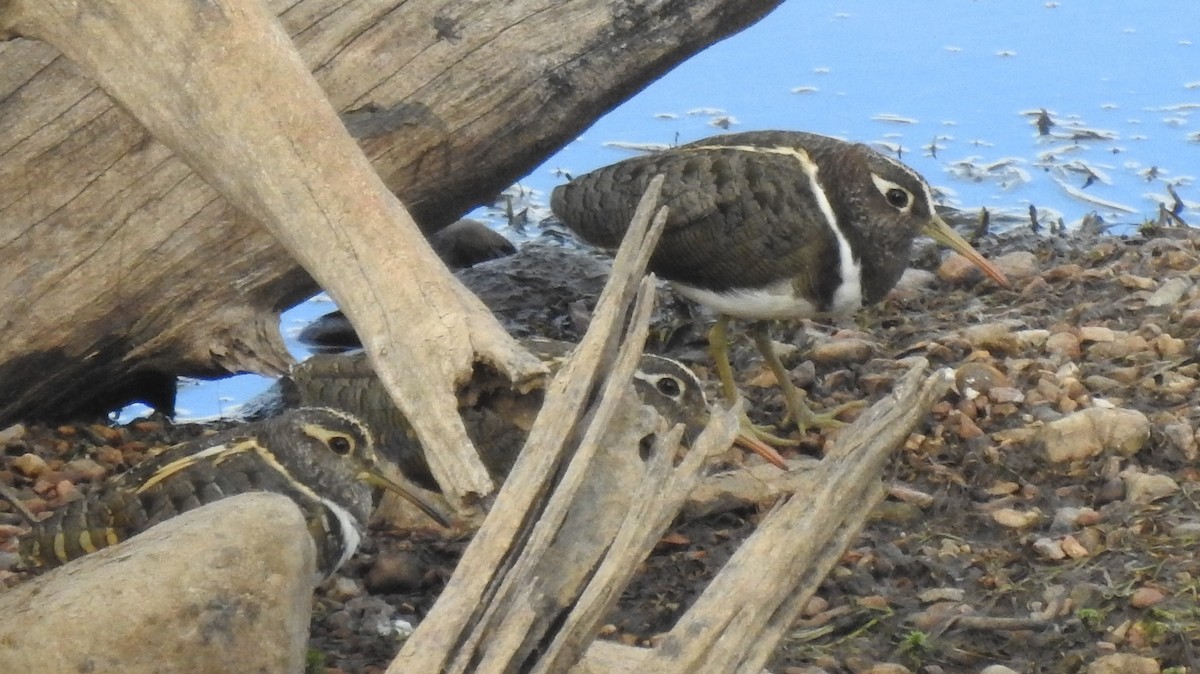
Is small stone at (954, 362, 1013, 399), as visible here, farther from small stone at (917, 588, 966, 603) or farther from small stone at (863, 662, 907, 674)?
small stone at (863, 662, 907, 674)

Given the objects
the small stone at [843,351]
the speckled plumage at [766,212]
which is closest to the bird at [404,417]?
the speckled plumage at [766,212]

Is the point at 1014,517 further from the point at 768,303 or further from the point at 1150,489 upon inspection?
the point at 768,303

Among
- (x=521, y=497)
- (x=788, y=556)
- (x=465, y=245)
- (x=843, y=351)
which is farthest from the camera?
(x=465, y=245)

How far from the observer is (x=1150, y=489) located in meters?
4.54

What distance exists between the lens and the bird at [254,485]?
4133mm

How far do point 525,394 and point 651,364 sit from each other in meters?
1.91

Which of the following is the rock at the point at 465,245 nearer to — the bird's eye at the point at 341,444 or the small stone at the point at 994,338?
the small stone at the point at 994,338

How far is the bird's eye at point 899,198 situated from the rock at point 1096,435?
92 cm

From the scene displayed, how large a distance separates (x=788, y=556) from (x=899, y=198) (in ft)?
8.85

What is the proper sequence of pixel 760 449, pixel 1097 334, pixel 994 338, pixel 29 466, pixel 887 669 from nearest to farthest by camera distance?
pixel 887 669, pixel 760 449, pixel 29 466, pixel 1097 334, pixel 994 338

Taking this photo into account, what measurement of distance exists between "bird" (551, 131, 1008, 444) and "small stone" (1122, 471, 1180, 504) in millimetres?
1076

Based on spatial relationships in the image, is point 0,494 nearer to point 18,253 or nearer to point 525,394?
point 18,253

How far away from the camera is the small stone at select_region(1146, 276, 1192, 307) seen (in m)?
5.87

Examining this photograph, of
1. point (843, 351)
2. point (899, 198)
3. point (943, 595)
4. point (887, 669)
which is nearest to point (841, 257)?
point (899, 198)
